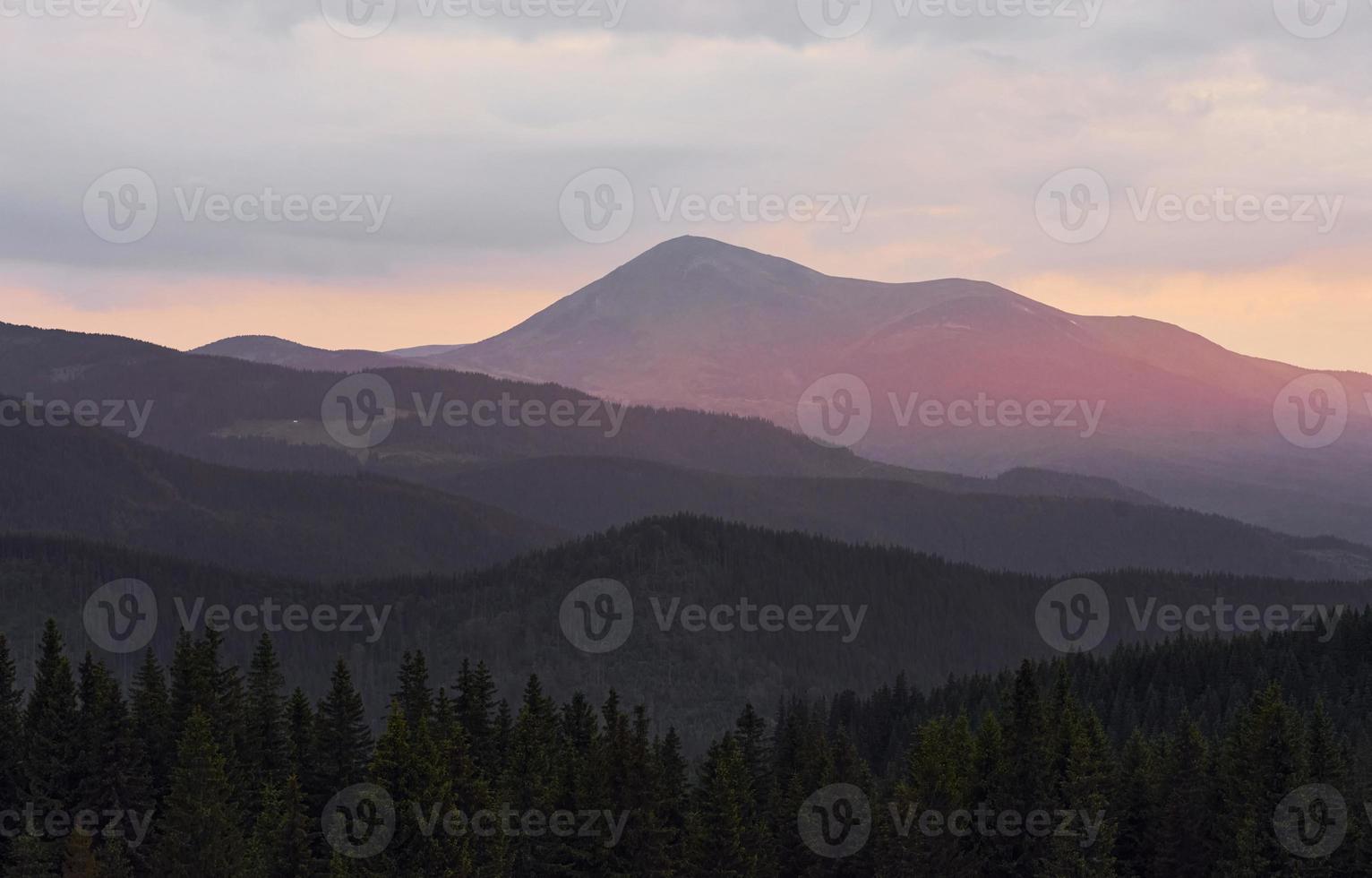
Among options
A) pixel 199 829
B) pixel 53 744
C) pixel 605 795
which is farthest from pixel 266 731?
pixel 605 795

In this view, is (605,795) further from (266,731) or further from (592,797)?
(266,731)

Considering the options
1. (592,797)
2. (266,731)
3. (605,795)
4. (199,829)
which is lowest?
(199,829)

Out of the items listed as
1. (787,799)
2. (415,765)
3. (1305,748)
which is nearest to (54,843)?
(415,765)

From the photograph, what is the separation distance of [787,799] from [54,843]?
36141mm

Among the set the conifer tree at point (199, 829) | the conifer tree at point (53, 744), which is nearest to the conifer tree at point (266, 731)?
the conifer tree at point (53, 744)

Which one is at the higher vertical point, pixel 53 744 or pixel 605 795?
pixel 53 744

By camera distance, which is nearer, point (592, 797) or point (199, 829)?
point (199, 829)

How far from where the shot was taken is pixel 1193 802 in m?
75.9

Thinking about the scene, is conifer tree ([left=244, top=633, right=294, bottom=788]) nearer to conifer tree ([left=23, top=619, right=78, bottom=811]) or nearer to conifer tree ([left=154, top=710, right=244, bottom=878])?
conifer tree ([left=23, top=619, right=78, bottom=811])

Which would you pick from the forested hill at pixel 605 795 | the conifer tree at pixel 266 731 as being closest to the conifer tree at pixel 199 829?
the forested hill at pixel 605 795

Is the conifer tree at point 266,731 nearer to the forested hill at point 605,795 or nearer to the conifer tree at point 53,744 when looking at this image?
the forested hill at point 605,795

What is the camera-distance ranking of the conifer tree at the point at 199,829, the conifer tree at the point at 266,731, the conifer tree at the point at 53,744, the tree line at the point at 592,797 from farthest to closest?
1. the conifer tree at the point at 266,731
2. the conifer tree at the point at 53,744
3. the tree line at the point at 592,797
4. the conifer tree at the point at 199,829

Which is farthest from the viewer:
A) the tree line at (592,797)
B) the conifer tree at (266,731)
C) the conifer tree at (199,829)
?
the conifer tree at (266,731)

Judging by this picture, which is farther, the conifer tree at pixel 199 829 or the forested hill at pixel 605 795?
the forested hill at pixel 605 795
